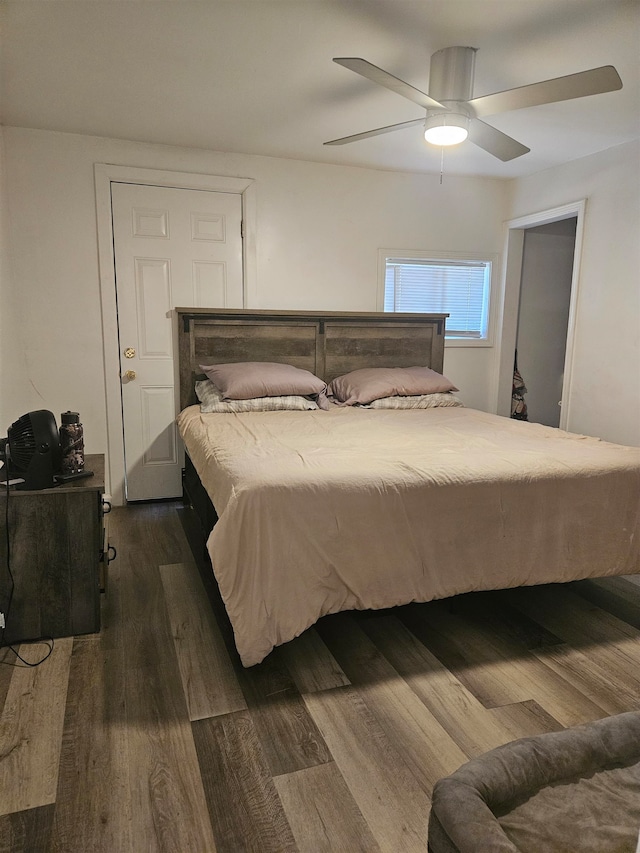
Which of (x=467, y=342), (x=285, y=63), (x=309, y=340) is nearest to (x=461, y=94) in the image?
(x=285, y=63)

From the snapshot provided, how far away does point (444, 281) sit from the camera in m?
4.75

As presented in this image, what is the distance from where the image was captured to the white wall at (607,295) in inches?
142

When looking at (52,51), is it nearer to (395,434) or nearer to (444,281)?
(395,434)

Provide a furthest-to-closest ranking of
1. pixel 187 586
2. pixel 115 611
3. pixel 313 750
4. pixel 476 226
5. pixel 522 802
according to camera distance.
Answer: pixel 476 226 < pixel 187 586 < pixel 115 611 < pixel 313 750 < pixel 522 802

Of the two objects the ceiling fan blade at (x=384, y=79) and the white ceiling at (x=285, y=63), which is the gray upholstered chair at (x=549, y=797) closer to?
the ceiling fan blade at (x=384, y=79)

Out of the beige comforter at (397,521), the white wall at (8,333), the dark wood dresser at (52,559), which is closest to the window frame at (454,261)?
the beige comforter at (397,521)

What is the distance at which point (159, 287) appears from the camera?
3943mm

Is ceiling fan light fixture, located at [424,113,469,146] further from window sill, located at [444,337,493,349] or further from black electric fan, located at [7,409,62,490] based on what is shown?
window sill, located at [444,337,493,349]

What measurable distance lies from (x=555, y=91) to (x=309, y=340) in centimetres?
220

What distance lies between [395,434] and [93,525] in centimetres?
146

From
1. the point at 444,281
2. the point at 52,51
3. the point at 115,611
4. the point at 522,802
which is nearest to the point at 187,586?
the point at 115,611

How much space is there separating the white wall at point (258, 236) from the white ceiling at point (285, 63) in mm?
215

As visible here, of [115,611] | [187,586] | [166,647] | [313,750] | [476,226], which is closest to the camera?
[313,750]

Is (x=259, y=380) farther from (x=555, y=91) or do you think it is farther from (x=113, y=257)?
(x=555, y=91)
